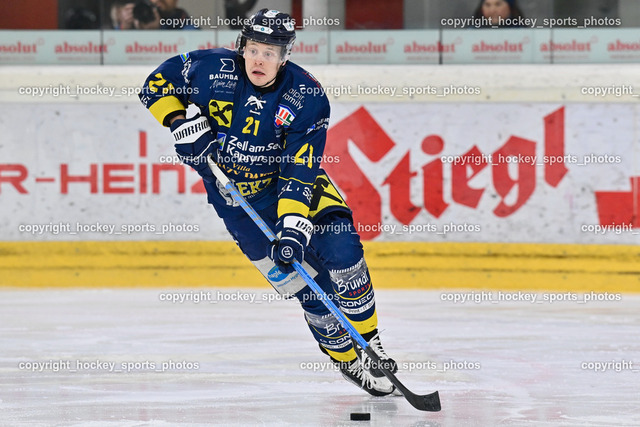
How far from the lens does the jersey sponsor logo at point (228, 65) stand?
3.73 metres

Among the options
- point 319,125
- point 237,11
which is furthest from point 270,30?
point 237,11

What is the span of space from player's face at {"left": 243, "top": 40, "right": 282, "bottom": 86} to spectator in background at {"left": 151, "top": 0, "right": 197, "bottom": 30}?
13.4ft

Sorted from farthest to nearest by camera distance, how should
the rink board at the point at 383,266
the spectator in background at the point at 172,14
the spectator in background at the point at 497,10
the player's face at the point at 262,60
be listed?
the spectator in background at the point at 172,14
the spectator in background at the point at 497,10
the rink board at the point at 383,266
the player's face at the point at 262,60

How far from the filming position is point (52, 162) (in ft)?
23.9

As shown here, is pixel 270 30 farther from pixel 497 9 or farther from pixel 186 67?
pixel 497 9

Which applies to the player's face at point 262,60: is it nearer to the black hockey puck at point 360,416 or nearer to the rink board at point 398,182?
the black hockey puck at point 360,416

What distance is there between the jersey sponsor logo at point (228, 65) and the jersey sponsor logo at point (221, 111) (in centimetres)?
12

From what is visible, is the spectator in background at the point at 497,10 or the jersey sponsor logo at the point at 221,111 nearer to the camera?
the jersey sponsor logo at the point at 221,111

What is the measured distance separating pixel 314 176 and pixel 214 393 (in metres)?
0.92

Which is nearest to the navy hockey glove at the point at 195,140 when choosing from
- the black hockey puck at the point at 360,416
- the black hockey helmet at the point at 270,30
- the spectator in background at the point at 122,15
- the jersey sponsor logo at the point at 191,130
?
the jersey sponsor logo at the point at 191,130

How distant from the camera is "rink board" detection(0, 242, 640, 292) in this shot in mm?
6949

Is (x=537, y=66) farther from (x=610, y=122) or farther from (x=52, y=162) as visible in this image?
(x=52, y=162)

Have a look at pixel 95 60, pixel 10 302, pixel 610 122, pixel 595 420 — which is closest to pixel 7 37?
pixel 95 60

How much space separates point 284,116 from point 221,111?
27 centimetres
